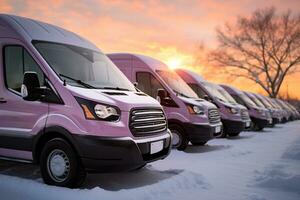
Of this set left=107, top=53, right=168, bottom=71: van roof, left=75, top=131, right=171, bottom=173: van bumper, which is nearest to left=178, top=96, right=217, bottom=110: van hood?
left=107, top=53, right=168, bottom=71: van roof

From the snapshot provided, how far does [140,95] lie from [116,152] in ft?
4.48

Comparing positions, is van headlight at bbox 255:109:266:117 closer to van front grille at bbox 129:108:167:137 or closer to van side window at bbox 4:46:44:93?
van front grille at bbox 129:108:167:137

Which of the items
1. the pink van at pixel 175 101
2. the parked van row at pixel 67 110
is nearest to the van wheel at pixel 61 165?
the parked van row at pixel 67 110

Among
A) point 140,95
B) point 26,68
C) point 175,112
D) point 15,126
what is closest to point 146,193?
point 140,95

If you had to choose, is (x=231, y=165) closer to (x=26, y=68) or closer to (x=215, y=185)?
(x=215, y=185)

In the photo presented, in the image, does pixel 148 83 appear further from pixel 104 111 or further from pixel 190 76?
pixel 104 111

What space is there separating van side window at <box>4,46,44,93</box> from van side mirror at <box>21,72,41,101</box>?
Answer: 0.41 meters

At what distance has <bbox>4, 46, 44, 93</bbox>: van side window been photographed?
20.3 ft

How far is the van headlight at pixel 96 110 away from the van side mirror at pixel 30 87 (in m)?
0.66

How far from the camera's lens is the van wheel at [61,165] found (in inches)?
218

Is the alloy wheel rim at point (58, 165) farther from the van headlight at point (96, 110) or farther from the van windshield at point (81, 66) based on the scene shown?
the van windshield at point (81, 66)

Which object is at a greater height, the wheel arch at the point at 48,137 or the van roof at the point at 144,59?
the van roof at the point at 144,59

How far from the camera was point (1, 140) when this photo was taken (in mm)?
6289

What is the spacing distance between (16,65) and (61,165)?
72.9 inches
